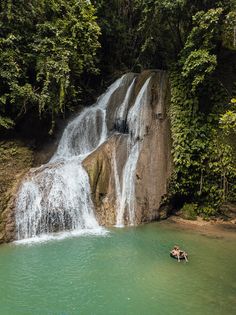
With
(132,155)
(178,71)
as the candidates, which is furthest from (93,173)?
(178,71)

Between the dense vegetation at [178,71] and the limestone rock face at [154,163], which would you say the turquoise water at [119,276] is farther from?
the dense vegetation at [178,71]

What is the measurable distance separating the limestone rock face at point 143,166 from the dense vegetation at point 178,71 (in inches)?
16.3

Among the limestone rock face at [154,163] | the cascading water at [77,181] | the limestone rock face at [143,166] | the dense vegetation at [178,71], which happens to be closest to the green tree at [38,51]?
the dense vegetation at [178,71]

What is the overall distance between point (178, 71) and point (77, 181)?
600 cm

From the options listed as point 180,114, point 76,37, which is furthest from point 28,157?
point 180,114

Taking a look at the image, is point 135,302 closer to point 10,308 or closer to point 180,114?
point 10,308

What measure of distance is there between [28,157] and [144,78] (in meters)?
5.86

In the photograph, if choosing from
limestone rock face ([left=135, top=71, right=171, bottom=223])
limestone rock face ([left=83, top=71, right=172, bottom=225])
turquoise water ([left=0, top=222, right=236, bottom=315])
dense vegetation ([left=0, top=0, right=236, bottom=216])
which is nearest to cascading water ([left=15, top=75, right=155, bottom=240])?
limestone rock face ([left=83, top=71, right=172, bottom=225])

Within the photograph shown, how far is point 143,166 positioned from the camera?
1260 cm

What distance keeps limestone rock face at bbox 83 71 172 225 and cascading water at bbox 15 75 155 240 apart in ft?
0.46

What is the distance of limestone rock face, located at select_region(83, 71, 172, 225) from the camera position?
39.7 feet

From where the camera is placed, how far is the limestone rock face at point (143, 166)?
1211 centimetres

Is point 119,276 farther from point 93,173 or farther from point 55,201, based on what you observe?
point 93,173

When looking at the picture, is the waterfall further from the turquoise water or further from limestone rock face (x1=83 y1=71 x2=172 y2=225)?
the turquoise water
